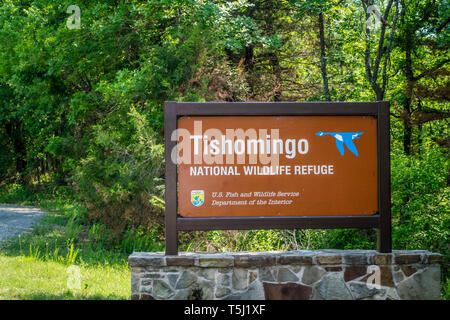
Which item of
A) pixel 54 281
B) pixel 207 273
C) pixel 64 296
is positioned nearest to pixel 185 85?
pixel 54 281

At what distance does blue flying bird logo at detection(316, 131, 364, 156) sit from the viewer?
550cm

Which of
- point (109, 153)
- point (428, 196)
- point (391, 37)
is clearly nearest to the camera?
point (428, 196)

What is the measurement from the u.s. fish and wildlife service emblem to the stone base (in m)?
0.59

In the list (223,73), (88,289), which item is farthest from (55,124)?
(88,289)

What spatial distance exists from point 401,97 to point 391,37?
1869mm

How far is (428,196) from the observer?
26.2ft

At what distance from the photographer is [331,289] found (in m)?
5.26

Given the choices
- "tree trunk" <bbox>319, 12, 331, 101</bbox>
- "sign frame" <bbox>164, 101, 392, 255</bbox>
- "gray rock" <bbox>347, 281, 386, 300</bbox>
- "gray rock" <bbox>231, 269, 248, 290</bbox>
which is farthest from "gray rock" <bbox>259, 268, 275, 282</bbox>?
"tree trunk" <bbox>319, 12, 331, 101</bbox>

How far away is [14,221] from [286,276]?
32.6 feet

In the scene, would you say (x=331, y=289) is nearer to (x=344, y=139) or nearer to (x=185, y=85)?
(x=344, y=139)

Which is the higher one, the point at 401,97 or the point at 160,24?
the point at 160,24

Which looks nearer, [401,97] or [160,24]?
[160,24]

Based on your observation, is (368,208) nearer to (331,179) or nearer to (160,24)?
(331,179)
